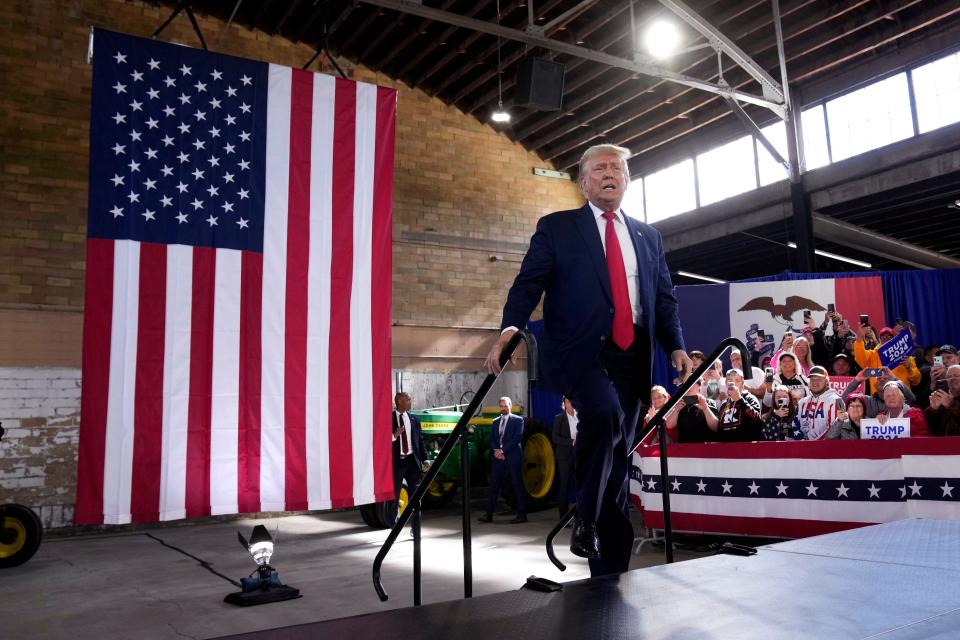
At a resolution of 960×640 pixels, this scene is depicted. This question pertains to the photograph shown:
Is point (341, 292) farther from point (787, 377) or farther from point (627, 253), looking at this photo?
point (787, 377)

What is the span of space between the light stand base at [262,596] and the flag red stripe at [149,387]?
798 millimetres

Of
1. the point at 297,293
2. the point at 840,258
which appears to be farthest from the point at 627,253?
the point at 840,258

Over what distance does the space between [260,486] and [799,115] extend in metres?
10.4

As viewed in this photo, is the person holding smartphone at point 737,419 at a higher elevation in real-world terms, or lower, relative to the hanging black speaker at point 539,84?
lower

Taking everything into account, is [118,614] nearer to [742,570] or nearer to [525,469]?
[742,570]

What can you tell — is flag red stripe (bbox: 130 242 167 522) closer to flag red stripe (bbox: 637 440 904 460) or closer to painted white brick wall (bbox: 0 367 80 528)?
flag red stripe (bbox: 637 440 904 460)

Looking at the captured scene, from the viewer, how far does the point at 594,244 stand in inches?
100

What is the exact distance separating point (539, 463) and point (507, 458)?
163cm

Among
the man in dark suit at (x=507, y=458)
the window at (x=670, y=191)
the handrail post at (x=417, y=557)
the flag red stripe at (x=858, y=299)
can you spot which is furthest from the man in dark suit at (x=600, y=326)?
the window at (x=670, y=191)

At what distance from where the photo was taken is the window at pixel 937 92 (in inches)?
387

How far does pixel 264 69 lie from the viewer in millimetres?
5828

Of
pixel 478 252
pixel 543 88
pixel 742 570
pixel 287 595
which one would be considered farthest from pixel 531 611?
pixel 478 252

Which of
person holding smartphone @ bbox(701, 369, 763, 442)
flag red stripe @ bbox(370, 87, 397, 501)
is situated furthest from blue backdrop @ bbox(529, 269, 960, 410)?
flag red stripe @ bbox(370, 87, 397, 501)

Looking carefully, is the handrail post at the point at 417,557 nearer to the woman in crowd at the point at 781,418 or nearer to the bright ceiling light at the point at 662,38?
the woman in crowd at the point at 781,418
